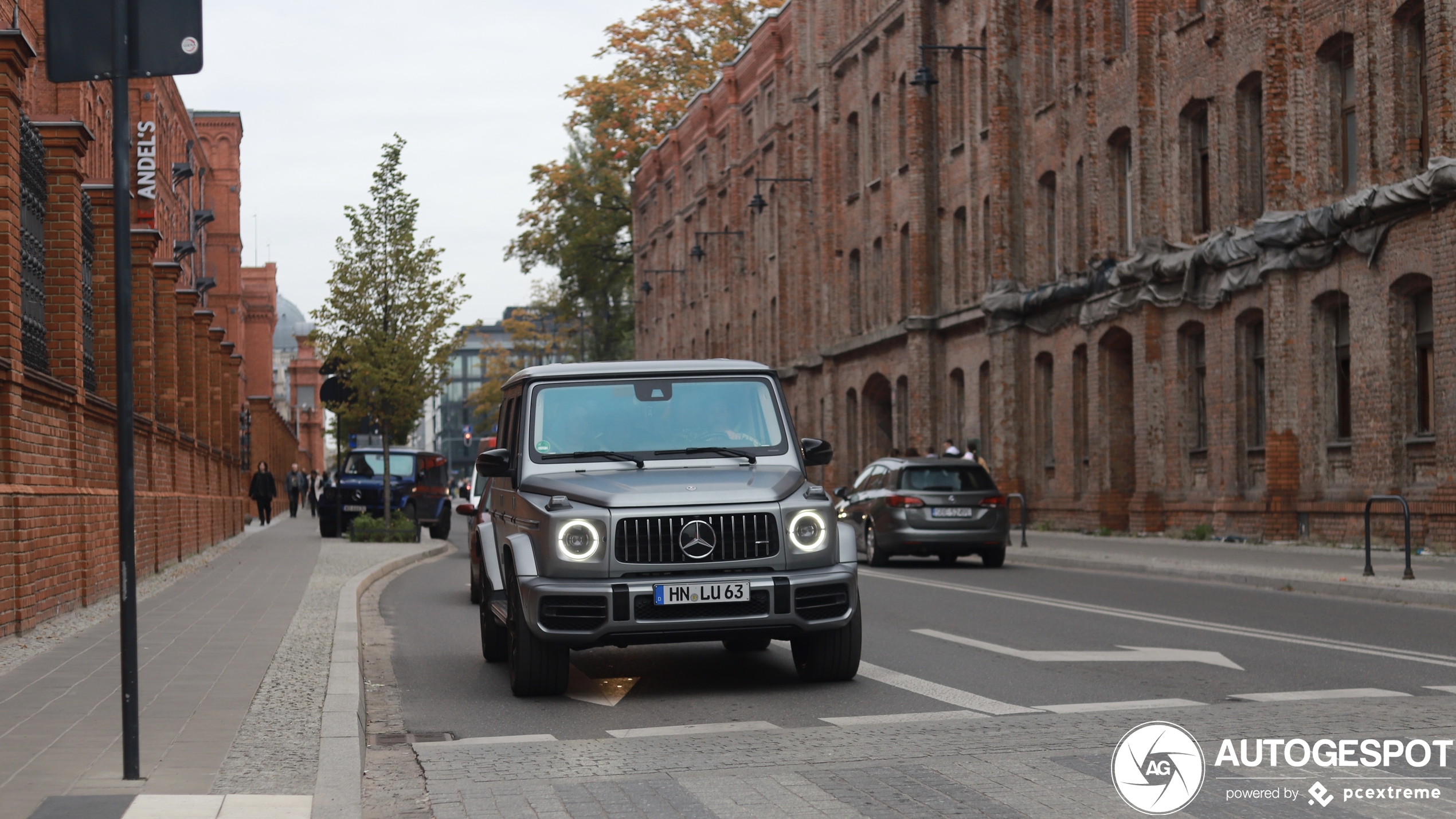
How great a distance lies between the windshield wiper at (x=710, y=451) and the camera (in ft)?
34.2

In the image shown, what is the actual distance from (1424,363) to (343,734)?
20.5 metres

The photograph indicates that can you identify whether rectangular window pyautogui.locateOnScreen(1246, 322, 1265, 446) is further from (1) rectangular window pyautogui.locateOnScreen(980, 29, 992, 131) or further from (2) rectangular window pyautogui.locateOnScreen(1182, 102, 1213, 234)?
(1) rectangular window pyautogui.locateOnScreen(980, 29, 992, 131)

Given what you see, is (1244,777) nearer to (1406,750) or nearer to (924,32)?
(1406,750)

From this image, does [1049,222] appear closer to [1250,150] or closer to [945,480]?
[1250,150]

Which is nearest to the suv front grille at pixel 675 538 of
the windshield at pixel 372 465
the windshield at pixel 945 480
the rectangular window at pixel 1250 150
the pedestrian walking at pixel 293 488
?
the windshield at pixel 945 480

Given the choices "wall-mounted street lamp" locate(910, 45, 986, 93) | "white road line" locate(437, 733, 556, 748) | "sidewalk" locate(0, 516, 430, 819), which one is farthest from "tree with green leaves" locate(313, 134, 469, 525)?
"white road line" locate(437, 733, 556, 748)

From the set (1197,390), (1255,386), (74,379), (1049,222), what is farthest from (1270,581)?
(1049,222)

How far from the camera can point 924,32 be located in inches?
1747

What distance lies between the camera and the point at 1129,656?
1159cm

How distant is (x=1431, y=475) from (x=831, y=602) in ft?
55.3

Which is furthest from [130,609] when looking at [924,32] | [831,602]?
[924,32]

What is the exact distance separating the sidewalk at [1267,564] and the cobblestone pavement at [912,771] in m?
8.73

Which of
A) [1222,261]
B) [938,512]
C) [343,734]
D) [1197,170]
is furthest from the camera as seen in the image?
[1197,170]

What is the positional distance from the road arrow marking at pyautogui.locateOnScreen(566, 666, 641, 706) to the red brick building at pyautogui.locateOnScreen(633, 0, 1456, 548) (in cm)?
1563
